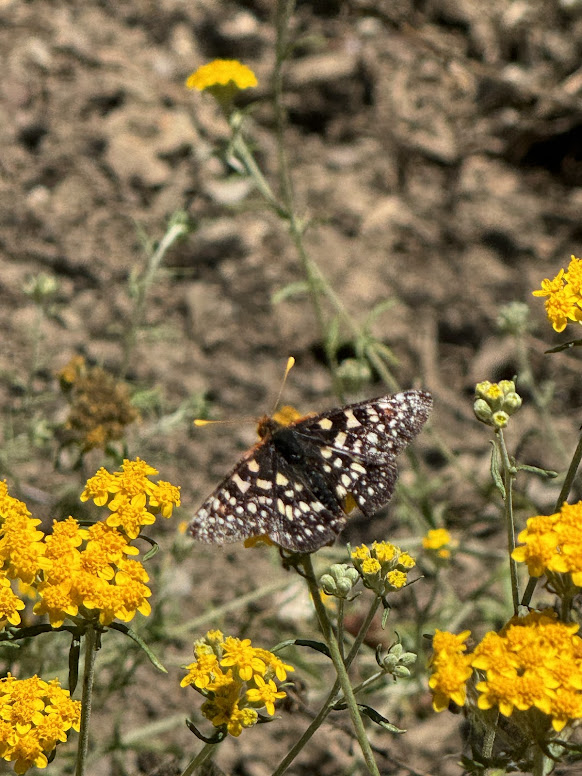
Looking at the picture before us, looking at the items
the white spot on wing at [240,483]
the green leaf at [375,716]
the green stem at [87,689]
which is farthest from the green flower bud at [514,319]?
the green stem at [87,689]

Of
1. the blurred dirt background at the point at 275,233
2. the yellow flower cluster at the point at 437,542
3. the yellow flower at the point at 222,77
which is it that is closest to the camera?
the yellow flower cluster at the point at 437,542

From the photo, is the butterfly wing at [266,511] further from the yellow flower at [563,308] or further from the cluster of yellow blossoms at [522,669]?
the yellow flower at [563,308]

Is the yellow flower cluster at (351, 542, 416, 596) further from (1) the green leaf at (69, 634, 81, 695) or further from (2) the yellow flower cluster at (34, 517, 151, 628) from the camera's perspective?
(1) the green leaf at (69, 634, 81, 695)

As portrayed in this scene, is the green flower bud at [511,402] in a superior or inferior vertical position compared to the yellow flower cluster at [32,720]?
superior

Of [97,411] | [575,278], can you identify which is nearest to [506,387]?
[575,278]

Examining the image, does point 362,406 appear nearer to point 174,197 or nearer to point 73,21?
point 174,197

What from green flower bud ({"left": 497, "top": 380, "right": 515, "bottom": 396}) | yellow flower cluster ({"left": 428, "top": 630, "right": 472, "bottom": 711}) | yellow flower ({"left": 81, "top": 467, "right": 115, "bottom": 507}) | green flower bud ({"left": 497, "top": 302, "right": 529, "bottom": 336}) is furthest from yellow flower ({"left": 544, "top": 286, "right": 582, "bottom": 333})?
green flower bud ({"left": 497, "top": 302, "right": 529, "bottom": 336})

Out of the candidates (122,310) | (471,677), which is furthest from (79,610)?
(122,310)
